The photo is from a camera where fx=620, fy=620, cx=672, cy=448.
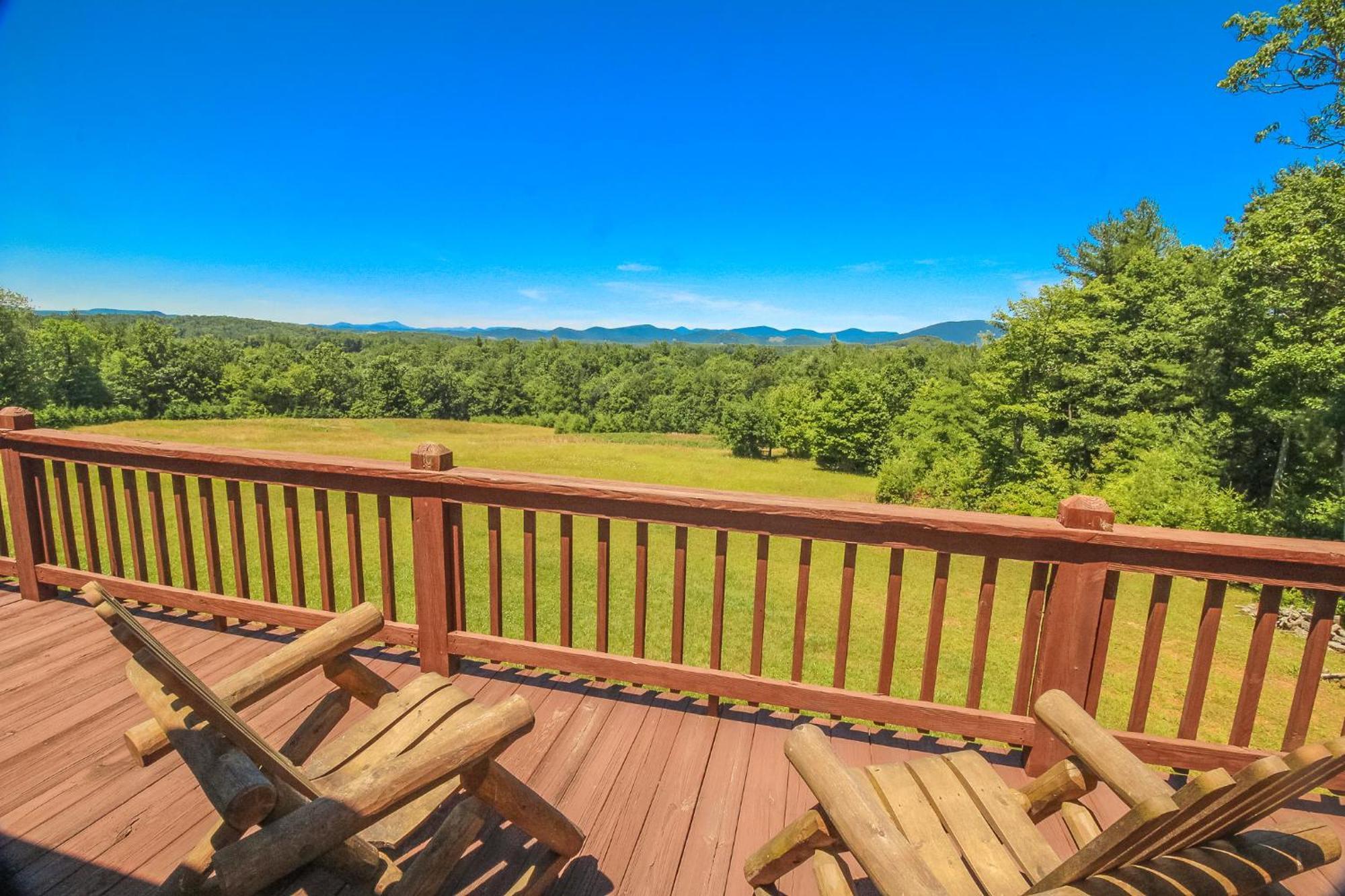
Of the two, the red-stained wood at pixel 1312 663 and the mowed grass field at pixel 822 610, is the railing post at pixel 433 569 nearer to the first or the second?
the mowed grass field at pixel 822 610

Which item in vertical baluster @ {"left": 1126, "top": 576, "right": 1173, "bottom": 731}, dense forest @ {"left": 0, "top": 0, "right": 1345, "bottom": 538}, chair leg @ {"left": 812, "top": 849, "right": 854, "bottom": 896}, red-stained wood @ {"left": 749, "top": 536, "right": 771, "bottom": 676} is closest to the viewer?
chair leg @ {"left": 812, "top": 849, "right": 854, "bottom": 896}

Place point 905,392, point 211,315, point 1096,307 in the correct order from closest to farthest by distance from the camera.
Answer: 1. point 1096,307
2. point 905,392
3. point 211,315

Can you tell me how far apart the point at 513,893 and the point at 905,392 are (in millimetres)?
43285

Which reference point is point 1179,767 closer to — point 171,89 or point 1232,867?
point 1232,867

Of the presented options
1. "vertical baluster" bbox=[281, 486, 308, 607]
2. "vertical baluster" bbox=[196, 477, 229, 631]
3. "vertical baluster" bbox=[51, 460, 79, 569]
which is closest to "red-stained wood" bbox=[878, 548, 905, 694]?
"vertical baluster" bbox=[281, 486, 308, 607]

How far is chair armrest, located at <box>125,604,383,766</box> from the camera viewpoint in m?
1.36

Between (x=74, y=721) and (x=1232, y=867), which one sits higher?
(x=1232, y=867)

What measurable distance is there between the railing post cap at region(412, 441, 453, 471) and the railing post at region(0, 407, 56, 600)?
2.41 meters

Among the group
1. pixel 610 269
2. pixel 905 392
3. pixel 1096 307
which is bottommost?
pixel 905 392

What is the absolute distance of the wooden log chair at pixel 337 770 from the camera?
1.10 metres

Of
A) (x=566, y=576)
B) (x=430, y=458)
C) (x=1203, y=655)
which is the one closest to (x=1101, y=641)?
(x=1203, y=655)

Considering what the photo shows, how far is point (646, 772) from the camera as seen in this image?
226 cm

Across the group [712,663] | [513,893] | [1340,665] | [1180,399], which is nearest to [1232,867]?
[513,893]

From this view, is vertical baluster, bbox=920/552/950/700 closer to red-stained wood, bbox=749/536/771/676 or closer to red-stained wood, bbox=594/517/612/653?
red-stained wood, bbox=749/536/771/676
